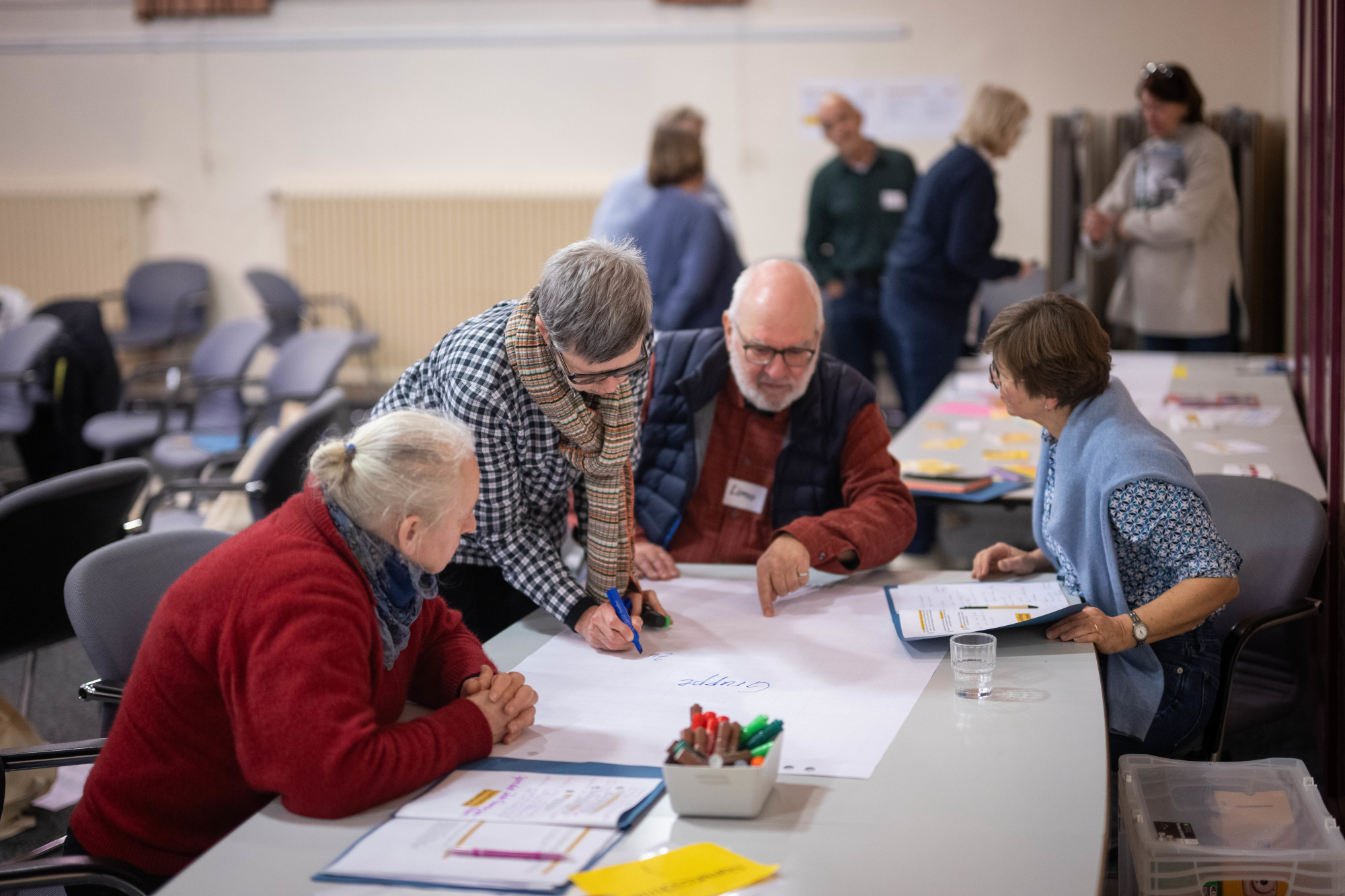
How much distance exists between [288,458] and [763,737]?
2.44 metres

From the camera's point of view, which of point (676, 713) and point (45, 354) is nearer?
point (676, 713)

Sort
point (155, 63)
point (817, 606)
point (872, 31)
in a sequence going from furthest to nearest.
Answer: point (155, 63), point (872, 31), point (817, 606)

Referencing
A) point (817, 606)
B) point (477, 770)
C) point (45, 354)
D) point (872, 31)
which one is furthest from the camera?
point (872, 31)

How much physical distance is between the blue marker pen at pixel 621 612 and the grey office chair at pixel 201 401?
3673 millimetres

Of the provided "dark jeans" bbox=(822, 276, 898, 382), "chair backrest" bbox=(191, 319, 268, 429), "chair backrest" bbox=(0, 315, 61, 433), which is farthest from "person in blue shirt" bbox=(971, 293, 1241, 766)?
"chair backrest" bbox=(0, 315, 61, 433)

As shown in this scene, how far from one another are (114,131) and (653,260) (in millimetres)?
5581

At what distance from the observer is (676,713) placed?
1535 millimetres

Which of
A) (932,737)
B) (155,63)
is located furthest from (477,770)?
(155,63)

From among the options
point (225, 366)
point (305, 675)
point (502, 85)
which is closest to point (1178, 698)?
point (305, 675)

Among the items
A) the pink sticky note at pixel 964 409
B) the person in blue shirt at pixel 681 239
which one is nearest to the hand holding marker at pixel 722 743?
the pink sticky note at pixel 964 409

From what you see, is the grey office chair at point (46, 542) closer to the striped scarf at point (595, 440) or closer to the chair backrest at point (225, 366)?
the striped scarf at point (595, 440)

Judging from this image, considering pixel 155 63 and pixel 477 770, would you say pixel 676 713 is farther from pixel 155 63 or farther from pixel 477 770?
pixel 155 63

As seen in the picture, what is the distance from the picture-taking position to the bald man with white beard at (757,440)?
7.39 ft

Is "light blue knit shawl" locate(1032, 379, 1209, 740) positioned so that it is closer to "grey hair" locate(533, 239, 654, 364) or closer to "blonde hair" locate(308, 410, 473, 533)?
"grey hair" locate(533, 239, 654, 364)
